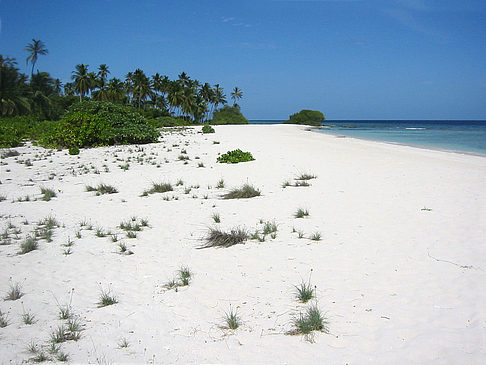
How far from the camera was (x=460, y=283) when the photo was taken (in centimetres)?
422

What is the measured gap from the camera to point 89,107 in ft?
71.9

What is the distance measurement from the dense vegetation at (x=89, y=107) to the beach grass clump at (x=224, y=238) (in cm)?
1692

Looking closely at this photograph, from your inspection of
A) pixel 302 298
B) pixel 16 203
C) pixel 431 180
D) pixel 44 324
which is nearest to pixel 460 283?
pixel 302 298

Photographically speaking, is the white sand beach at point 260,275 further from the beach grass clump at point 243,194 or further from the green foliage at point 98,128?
the green foliage at point 98,128

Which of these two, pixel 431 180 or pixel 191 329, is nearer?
pixel 191 329

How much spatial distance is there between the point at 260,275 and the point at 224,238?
54.4 inches

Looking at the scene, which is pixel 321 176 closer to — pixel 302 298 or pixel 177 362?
pixel 302 298

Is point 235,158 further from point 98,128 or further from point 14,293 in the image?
point 14,293

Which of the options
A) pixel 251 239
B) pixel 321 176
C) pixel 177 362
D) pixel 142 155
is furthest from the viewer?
pixel 142 155

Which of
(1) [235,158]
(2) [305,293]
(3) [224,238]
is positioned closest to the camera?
(2) [305,293]

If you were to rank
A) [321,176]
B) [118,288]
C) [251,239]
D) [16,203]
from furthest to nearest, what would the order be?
1. [321,176]
2. [16,203]
3. [251,239]
4. [118,288]

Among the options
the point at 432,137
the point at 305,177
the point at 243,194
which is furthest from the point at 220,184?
the point at 432,137

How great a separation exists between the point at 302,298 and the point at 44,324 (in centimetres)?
279

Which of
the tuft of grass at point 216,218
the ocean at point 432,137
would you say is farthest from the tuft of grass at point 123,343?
the ocean at point 432,137
